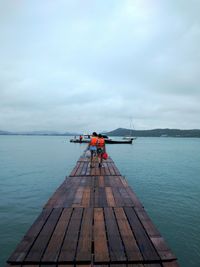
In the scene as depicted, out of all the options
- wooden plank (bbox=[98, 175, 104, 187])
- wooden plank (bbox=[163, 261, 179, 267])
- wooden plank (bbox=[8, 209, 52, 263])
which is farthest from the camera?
wooden plank (bbox=[98, 175, 104, 187])

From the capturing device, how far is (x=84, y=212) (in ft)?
18.7

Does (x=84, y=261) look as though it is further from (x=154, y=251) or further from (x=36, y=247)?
(x=154, y=251)

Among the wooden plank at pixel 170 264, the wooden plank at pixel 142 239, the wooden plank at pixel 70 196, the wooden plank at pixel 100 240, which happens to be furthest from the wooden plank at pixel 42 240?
the wooden plank at pixel 170 264

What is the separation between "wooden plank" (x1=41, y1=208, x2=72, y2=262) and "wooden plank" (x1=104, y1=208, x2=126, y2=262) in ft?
3.51

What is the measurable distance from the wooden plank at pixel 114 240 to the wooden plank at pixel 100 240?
0.34 ft

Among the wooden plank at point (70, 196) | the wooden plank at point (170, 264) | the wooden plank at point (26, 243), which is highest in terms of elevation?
the wooden plank at point (26, 243)

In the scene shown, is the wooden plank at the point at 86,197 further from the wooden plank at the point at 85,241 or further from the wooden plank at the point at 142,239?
the wooden plank at the point at 142,239

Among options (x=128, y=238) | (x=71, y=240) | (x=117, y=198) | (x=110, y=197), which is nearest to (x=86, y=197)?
(x=110, y=197)

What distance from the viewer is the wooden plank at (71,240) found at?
359 cm

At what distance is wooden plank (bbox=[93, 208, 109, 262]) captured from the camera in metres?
3.60

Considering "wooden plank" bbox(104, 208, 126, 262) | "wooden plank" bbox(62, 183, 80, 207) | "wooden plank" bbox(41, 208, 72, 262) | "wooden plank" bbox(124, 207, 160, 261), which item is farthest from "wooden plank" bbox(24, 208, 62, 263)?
"wooden plank" bbox(124, 207, 160, 261)

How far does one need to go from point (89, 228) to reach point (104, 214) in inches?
38.1

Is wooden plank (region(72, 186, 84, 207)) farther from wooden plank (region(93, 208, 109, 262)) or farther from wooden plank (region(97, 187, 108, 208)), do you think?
wooden plank (region(93, 208, 109, 262))

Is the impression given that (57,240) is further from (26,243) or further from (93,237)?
(93,237)
